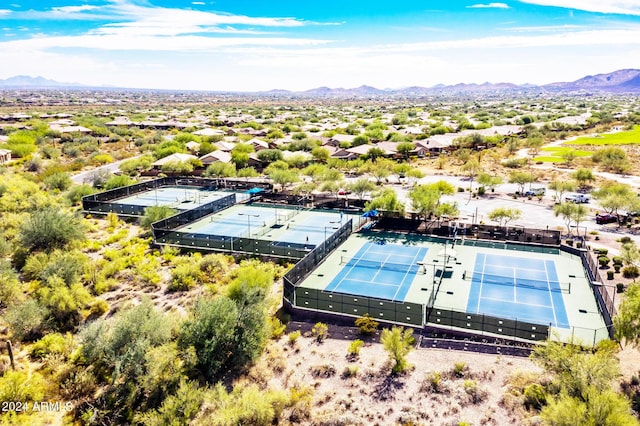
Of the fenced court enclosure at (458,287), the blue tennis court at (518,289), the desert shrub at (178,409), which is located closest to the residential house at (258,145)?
the fenced court enclosure at (458,287)

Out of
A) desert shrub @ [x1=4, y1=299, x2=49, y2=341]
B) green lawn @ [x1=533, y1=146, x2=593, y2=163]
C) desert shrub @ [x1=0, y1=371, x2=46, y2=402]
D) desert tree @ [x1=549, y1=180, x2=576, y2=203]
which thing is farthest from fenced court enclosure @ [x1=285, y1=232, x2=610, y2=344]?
green lawn @ [x1=533, y1=146, x2=593, y2=163]

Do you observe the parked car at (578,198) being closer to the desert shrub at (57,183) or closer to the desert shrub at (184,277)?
the desert shrub at (184,277)

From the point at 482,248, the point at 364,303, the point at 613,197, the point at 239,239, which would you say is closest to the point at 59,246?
the point at 239,239

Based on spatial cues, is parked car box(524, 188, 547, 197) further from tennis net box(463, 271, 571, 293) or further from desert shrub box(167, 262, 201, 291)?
desert shrub box(167, 262, 201, 291)

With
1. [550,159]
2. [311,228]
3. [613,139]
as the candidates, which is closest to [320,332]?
[311,228]

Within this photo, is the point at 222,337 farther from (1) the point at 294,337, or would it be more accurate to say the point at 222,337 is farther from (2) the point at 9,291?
(2) the point at 9,291

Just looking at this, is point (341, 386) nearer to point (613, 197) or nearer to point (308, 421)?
point (308, 421)

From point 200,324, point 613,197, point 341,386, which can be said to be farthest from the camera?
point 613,197
